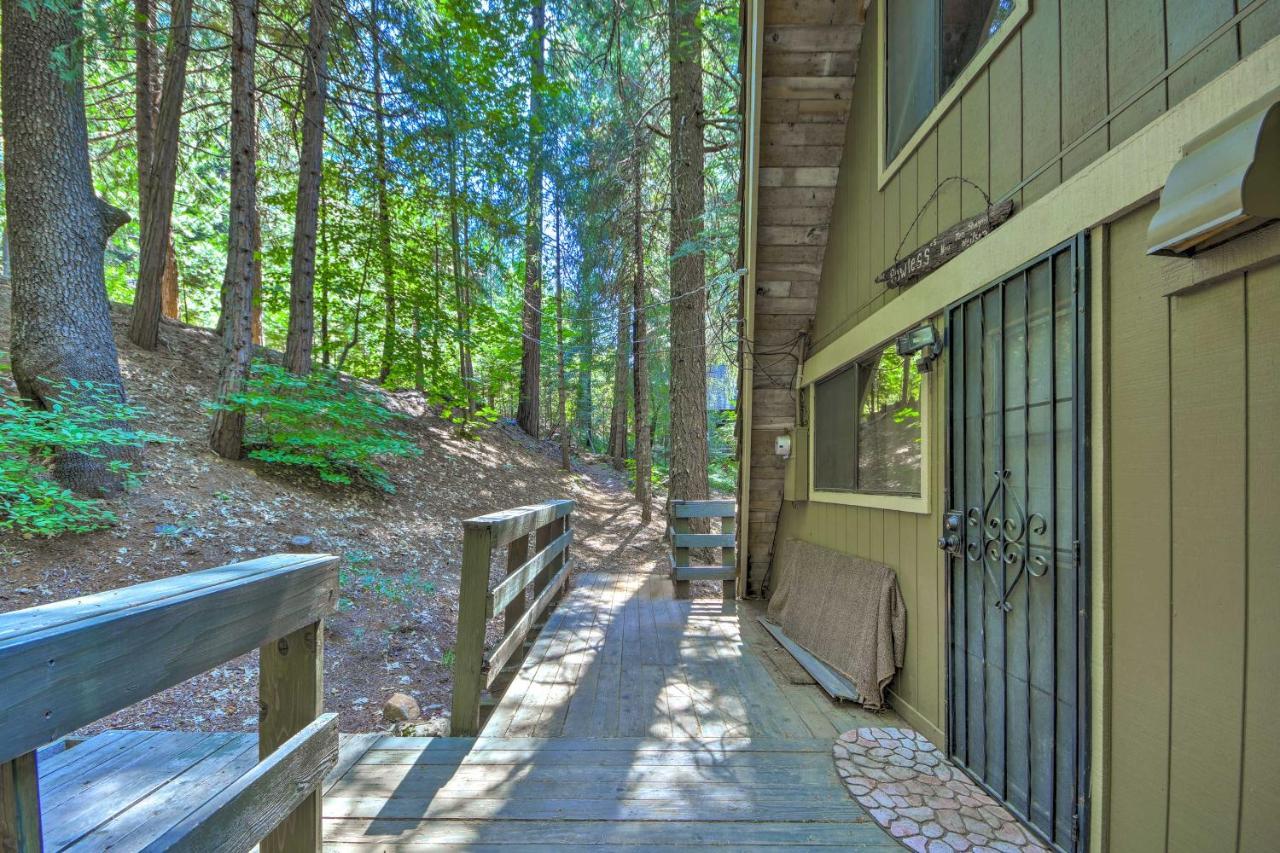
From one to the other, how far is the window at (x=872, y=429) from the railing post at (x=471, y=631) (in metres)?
2.14

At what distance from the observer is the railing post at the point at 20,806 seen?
2.43 feet

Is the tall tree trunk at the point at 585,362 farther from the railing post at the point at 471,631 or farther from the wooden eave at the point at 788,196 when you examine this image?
the railing post at the point at 471,631

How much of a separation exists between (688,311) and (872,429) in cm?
315

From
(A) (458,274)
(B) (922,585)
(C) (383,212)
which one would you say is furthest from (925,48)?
(C) (383,212)

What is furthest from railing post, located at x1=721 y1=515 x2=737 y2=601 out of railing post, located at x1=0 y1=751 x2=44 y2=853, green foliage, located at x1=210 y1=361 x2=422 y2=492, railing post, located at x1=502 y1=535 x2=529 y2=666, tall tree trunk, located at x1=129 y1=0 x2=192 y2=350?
tall tree trunk, located at x1=129 y1=0 x2=192 y2=350

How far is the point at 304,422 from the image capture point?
19.7ft

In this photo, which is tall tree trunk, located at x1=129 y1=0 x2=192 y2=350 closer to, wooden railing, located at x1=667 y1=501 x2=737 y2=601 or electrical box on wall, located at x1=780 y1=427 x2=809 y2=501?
wooden railing, located at x1=667 y1=501 x2=737 y2=601

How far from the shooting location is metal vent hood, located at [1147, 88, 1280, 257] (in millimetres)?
1205

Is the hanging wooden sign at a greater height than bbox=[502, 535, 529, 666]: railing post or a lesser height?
greater

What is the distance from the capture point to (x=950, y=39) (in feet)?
9.07

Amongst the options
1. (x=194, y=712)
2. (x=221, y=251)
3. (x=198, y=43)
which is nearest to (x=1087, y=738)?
(x=194, y=712)

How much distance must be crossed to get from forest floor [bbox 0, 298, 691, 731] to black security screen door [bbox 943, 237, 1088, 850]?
2.86 m

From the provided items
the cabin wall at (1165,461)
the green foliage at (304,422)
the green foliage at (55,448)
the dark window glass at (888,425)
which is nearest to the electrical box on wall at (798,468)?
the dark window glass at (888,425)

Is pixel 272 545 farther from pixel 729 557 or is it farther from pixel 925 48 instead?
pixel 925 48
